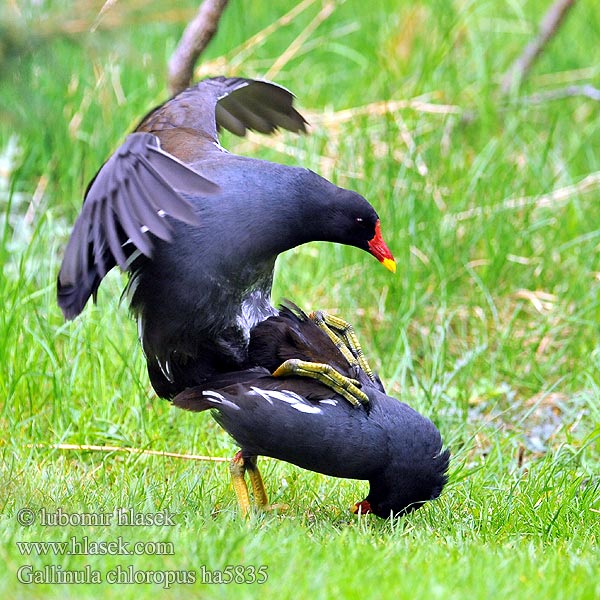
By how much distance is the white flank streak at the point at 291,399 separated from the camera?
11.4 ft

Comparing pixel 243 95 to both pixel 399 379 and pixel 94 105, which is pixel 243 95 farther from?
pixel 94 105

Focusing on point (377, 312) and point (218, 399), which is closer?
point (218, 399)

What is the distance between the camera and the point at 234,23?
7727 mm

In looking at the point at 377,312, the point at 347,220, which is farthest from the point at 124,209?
the point at 377,312

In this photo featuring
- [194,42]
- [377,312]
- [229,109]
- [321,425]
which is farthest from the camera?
[377,312]

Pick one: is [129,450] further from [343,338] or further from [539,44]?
[539,44]

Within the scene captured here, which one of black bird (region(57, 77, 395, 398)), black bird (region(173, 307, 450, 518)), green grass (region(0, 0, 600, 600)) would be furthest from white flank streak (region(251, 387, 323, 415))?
green grass (region(0, 0, 600, 600))

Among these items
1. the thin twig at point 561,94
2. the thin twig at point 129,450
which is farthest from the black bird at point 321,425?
the thin twig at point 561,94

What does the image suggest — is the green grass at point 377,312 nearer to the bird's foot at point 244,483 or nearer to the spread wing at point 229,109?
the bird's foot at point 244,483

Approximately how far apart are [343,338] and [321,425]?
69 centimetres

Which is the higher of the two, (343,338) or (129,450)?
(343,338)

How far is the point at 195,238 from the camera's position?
349 cm

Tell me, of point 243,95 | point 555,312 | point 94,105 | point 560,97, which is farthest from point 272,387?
point 560,97

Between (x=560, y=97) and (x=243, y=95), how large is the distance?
3299 mm
